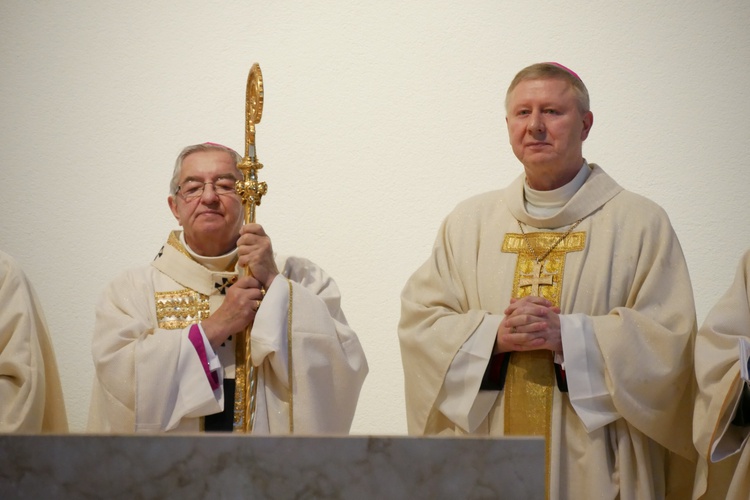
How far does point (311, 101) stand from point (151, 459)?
443 cm

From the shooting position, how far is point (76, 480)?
3734 millimetres

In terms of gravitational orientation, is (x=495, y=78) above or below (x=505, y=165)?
above

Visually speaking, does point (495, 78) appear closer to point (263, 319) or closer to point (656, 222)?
point (656, 222)

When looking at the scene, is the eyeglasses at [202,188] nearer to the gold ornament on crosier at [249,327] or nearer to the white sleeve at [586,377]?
the gold ornament on crosier at [249,327]

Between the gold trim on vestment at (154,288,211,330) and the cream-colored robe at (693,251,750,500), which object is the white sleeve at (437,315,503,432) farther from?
the gold trim on vestment at (154,288,211,330)

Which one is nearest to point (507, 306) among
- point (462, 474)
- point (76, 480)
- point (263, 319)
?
point (263, 319)

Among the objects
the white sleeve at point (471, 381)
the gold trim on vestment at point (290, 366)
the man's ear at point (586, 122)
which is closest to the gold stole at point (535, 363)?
the white sleeve at point (471, 381)

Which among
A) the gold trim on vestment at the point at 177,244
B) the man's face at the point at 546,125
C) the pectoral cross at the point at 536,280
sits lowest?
the pectoral cross at the point at 536,280

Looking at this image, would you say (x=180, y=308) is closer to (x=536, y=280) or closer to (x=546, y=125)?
(x=536, y=280)

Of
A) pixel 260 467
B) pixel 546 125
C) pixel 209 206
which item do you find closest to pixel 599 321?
pixel 546 125

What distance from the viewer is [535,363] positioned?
5504 mm

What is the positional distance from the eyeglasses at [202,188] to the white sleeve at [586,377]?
159 centimetres

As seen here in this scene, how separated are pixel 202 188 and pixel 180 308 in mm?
A: 532

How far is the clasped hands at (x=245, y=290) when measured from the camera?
548 cm
